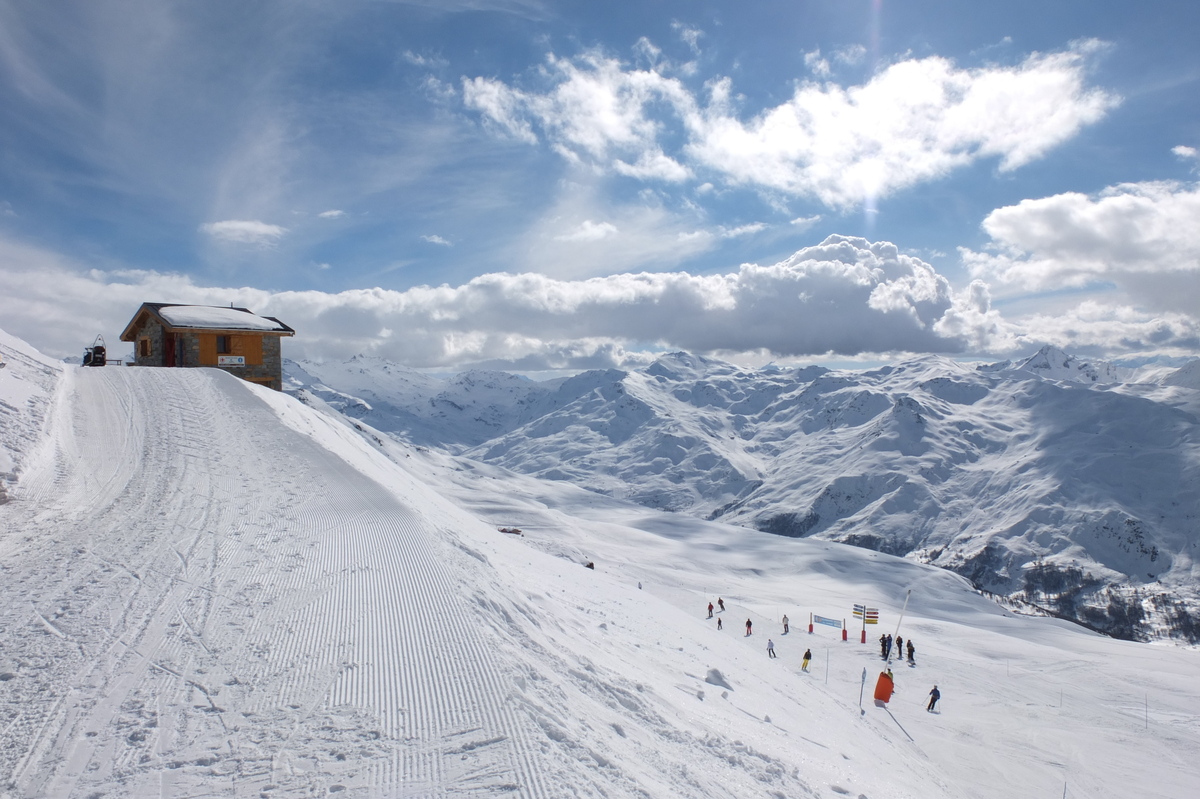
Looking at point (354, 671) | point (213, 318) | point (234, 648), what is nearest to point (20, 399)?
point (234, 648)

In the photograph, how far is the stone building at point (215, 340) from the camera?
38.8 m

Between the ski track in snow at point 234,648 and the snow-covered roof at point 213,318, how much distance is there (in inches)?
877

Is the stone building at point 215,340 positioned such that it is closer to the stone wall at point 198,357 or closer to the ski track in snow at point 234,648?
the stone wall at point 198,357

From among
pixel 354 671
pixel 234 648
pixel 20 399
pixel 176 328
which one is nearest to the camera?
pixel 354 671

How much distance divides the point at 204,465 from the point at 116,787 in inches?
606

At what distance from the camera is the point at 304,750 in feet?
25.0

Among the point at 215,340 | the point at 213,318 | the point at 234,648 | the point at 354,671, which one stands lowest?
the point at 354,671

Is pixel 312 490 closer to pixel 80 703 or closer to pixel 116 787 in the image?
pixel 80 703

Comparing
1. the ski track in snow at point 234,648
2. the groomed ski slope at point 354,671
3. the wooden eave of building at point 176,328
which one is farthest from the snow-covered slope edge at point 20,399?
the wooden eave of building at point 176,328

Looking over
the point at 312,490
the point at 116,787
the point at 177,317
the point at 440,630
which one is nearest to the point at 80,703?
the point at 116,787

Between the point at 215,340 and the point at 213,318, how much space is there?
1608 millimetres

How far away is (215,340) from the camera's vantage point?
39.2 metres

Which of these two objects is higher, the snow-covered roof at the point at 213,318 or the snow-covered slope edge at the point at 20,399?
the snow-covered roof at the point at 213,318

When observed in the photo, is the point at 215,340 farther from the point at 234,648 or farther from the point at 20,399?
the point at 234,648
